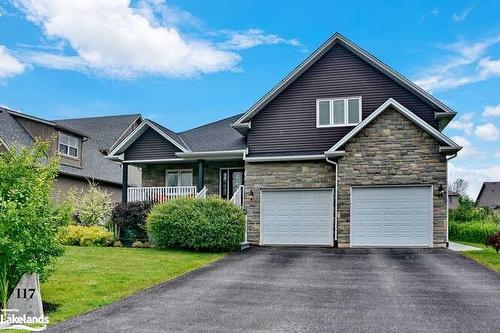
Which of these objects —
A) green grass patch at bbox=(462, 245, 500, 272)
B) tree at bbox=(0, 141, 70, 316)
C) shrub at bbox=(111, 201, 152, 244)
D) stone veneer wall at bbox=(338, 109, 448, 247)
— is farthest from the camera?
shrub at bbox=(111, 201, 152, 244)

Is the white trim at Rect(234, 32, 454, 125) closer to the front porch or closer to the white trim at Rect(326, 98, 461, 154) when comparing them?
the white trim at Rect(326, 98, 461, 154)

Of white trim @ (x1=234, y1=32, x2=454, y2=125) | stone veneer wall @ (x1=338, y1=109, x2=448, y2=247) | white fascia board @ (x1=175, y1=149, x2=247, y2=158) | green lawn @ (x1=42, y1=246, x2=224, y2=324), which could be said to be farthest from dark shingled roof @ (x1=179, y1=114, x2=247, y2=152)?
green lawn @ (x1=42, y1=246, x2=224, y2=324)

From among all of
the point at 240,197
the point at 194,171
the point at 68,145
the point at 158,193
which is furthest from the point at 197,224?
the point at 68,145

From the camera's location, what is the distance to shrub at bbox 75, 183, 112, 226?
20859 mm

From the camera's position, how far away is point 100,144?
31.9m

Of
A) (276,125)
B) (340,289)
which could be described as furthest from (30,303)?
(276,125)

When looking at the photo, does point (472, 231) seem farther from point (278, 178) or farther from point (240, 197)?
point (240, 197)

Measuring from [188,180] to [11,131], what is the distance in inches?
367

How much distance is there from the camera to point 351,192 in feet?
58.1

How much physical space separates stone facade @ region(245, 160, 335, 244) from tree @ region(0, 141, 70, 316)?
1084 centimetres

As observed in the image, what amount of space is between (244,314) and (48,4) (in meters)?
14.3

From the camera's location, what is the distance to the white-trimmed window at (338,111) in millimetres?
19109

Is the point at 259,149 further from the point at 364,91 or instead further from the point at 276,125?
the point at 364,91

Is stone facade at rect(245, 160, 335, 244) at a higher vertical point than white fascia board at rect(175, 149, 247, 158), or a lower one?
lower
